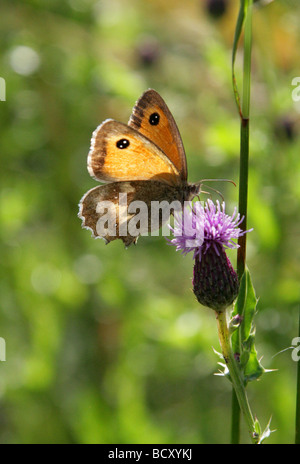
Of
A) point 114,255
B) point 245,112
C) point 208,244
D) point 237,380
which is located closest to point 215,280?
point 208,244

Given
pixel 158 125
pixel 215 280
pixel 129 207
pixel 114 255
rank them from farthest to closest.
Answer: pixel 114 255 < pixel 129 207 < pixel 158 125 < pixel 215 280

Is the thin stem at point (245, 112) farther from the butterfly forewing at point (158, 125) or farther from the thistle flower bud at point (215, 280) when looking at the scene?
the butterfly forewing at point (158, 125)

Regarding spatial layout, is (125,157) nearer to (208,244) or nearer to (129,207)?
(129,207)

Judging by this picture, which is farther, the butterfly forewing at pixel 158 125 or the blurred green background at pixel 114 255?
the blurred green background at pixel 114 255

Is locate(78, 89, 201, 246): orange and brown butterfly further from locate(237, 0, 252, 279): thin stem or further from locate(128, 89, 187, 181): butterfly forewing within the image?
locate(237, 0, 252, 279): thin stem

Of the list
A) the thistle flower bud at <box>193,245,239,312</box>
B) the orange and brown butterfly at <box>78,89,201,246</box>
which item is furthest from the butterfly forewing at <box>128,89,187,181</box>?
the thistle flower bud at <box>193,245,239,312</box>

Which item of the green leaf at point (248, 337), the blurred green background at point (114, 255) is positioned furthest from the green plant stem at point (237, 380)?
the blurred green background at point (114, 255)

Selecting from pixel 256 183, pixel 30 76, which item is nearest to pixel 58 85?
pixel 30 76
